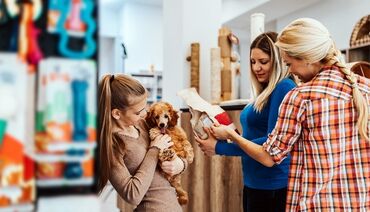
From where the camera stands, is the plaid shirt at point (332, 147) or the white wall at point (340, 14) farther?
the white wall at point (340, 14)

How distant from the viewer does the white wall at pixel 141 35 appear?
314 inches

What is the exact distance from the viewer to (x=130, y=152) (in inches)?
54.1

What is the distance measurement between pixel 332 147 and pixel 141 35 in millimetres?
7271

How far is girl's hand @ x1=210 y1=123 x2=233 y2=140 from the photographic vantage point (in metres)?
1.60

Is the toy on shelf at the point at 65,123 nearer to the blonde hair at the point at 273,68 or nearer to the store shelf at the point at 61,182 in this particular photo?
the store shelf at the point at 61,182

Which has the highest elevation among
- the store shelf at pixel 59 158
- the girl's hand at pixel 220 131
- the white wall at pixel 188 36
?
the white wall at pixel 188 36

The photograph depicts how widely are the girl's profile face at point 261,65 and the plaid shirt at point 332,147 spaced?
400 mm

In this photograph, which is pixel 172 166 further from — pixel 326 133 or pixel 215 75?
pixel 215 75

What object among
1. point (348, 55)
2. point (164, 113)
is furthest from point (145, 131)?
point (348, 55)

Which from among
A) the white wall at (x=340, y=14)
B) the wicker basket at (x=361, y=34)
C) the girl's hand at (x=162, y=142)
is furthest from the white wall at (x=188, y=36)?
the white wall at (x=340, y=14)

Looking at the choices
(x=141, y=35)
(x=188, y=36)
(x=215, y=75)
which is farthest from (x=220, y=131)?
(x=141, y=35)

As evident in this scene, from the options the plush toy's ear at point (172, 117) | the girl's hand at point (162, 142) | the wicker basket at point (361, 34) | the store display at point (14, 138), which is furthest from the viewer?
the wicker basket at point (361, 34)

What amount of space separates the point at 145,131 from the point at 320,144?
0.68 metres

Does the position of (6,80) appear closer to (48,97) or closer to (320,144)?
(48,97)
